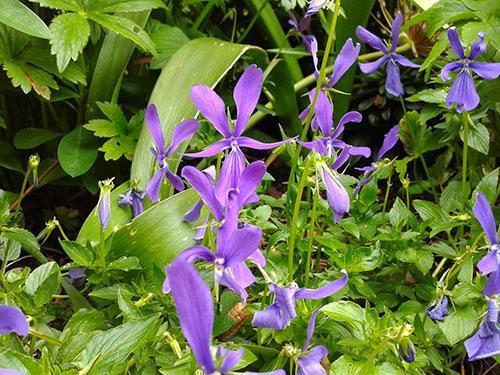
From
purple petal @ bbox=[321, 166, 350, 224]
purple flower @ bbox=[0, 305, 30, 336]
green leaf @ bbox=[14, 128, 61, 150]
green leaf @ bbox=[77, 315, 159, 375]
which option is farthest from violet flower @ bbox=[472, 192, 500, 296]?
green leaf @ bbox=[14, 128, 61, 150]

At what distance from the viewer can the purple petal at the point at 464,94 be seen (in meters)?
1.03

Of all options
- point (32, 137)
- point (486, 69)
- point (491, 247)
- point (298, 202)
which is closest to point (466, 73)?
point (486, 69)

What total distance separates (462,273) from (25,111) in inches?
42.8

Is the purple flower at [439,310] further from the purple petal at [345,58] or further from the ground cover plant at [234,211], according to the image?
the purple petal at [345,58]

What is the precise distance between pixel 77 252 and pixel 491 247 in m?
0.55

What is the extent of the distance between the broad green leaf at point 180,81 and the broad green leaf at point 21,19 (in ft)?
0.88

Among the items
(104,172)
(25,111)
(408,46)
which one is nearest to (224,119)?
(104,172)

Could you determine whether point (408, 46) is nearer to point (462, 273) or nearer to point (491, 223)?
point (462, 273)

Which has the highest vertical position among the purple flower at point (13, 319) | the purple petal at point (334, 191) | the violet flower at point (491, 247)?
the purple flower at point (13, 319)

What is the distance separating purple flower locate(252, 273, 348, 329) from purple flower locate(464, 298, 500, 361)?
206 millimetres

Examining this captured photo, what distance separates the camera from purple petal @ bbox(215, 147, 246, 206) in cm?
72

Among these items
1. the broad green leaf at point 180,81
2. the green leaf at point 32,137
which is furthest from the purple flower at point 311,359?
the green leaf at point 32,137

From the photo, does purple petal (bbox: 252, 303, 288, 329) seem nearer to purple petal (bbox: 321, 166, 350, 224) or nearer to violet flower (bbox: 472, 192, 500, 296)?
purple petal (bbox: 321, 166, 350, 224)

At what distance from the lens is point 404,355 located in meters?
0.76
